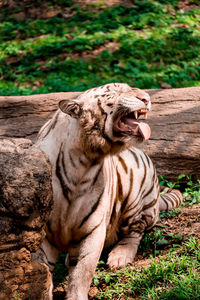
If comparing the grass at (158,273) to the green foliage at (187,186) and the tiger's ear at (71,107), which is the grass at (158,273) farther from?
the tiger's ear at (71,107)

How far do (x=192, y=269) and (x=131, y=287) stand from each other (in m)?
0.46

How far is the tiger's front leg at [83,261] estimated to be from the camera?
2787 mm

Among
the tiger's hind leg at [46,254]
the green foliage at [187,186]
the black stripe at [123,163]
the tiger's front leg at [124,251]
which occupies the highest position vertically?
the black stripe at [123,163]

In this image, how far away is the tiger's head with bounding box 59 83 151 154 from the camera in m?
2.80

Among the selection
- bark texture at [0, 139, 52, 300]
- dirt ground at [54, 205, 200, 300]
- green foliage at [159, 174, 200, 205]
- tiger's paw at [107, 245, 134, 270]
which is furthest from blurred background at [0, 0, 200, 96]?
bark texture at [0, 139, 52, 300]

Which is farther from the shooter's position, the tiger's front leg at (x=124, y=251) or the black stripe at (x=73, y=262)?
the tiger's front leg at (x=124, y=251)

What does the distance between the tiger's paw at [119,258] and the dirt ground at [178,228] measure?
0.07 metres

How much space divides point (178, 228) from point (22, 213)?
79.7 inches

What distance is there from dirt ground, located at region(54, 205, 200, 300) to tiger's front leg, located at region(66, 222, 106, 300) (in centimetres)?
37

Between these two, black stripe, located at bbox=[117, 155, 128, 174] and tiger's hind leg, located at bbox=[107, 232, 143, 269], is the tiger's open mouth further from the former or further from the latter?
tiger's hind leg, located at bbox=[107, 232, 143, 269]

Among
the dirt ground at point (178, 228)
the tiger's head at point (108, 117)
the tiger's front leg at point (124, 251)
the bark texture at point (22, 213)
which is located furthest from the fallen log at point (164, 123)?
the bark texture at point (22, 213)

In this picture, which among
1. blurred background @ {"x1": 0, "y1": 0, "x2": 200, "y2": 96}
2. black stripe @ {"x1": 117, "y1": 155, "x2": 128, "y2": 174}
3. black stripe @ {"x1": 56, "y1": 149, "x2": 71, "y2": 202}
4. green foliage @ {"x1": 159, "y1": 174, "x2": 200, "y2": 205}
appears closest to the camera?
black stripe @ {"x1": 56, "y1": 149, "x2": 71, "y2": 202}

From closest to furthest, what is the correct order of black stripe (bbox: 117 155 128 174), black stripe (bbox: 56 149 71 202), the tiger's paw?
1. black stripe (bbox: 56 149 71 202)
2. the tiger's paw
3. black stripe (bbox: 117 155 128 174)

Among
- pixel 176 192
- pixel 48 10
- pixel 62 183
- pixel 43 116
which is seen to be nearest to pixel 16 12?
pixel 48 10
